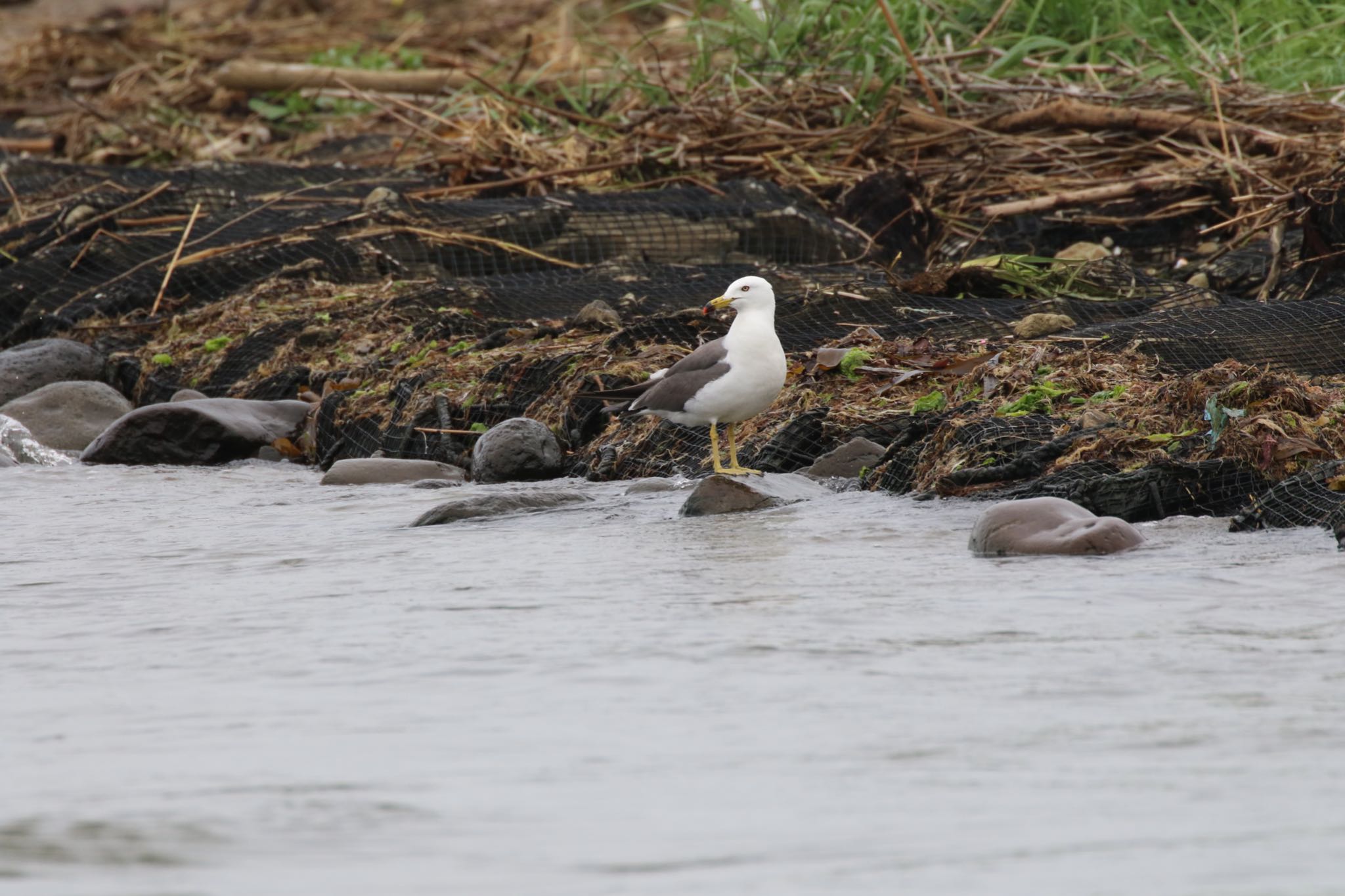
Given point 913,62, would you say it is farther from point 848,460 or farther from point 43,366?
point 43,366

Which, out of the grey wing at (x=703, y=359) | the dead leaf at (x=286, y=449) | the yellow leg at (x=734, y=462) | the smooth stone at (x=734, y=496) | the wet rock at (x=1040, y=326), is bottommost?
the dead leaf at (x=286, y=449)

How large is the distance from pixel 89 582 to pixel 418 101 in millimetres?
11585

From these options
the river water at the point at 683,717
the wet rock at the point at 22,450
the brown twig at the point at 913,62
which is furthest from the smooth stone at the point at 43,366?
the brown twig at the point at 913,62

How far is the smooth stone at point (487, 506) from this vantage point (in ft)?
19.8

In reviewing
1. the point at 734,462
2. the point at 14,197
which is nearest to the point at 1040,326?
the point at 734,462

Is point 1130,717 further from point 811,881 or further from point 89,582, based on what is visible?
point 89,582

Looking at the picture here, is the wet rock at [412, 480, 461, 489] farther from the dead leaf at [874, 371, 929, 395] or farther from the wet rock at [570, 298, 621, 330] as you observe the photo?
the dead leaf at [874, 371, 929, 395]

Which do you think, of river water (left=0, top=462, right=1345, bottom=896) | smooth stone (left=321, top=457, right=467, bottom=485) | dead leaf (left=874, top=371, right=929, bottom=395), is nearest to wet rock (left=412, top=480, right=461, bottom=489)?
smooth stone (left=321, top=457, right=467, bottom=485)

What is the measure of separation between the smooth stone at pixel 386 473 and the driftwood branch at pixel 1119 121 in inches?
214

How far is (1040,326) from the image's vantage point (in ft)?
24.2

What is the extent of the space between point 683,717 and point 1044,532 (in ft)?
6.71

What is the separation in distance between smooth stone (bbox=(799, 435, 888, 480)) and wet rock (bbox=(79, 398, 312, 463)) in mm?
3172

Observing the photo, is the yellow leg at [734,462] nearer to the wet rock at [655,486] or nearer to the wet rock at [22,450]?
the wet rock at [655,486]

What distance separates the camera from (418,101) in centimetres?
1602
